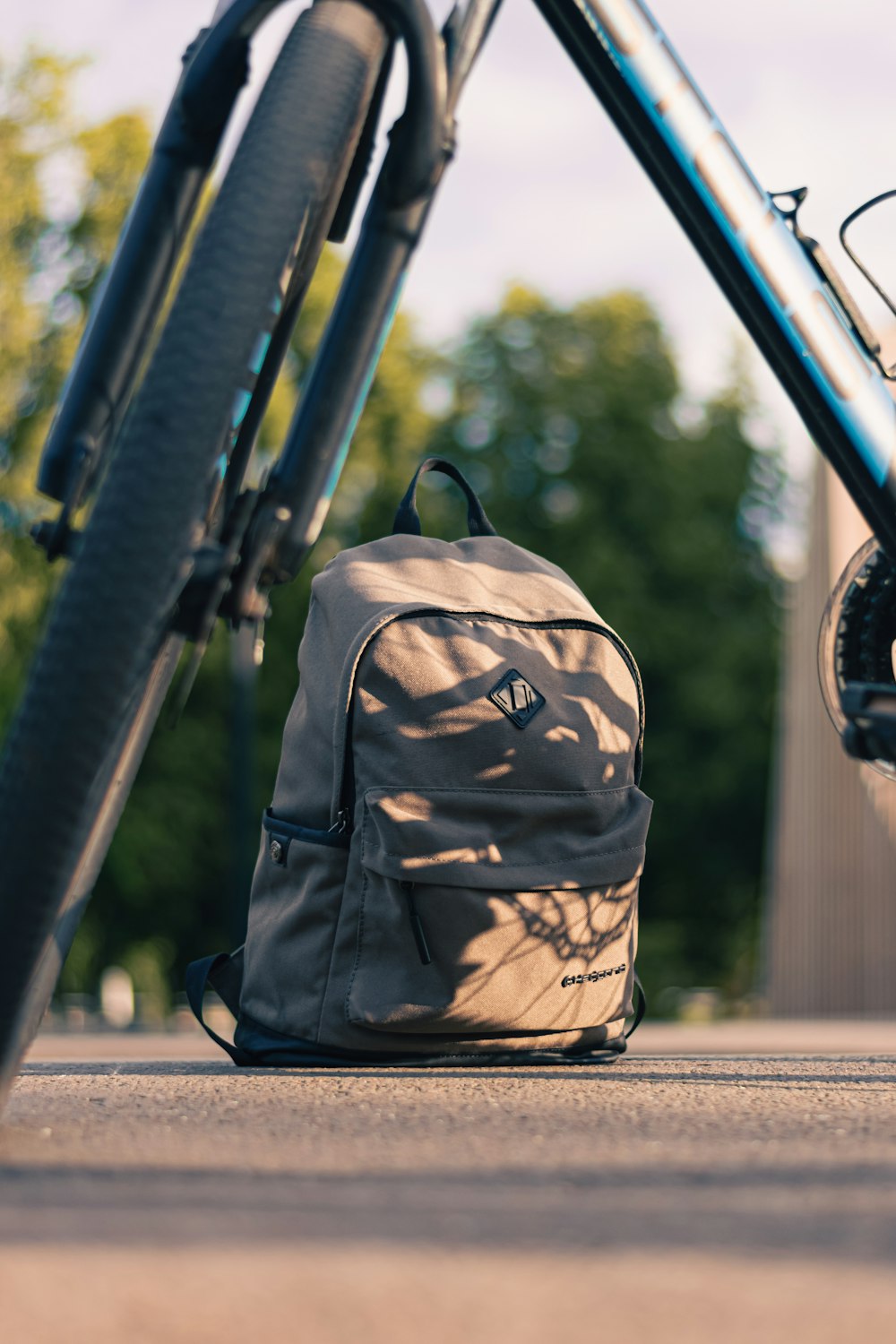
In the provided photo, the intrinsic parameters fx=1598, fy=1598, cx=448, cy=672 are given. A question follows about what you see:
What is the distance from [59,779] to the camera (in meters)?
1.30

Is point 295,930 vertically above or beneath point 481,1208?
above

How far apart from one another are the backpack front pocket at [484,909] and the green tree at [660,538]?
16303mm

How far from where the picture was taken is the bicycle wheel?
1295 millimetres

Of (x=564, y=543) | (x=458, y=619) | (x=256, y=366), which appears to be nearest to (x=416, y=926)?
(x=458, y=619)

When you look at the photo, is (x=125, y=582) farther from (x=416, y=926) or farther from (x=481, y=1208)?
(x=416, y=926)

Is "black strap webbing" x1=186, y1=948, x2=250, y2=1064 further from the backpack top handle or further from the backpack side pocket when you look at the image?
the backpack top handle

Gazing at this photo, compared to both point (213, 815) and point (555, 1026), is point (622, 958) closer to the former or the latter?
point (555, 1026)

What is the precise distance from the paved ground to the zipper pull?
38cm

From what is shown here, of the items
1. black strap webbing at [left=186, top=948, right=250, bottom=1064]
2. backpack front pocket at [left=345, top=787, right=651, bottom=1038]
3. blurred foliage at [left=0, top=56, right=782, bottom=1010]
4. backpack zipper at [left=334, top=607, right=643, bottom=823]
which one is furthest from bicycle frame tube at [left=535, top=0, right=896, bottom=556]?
blurred foliage at [left=0, top=56, right=782, bottom=1010]

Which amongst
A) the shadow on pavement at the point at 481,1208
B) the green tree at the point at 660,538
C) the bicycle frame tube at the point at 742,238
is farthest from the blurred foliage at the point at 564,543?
the shadow on pavement at the point at 481,1208

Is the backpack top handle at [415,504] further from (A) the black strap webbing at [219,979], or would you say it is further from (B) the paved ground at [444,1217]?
(B) the paved ground at [444,1217]

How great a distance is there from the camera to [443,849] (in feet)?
7.95

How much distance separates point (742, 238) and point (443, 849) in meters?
0.99

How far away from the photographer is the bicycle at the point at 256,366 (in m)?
1.30
